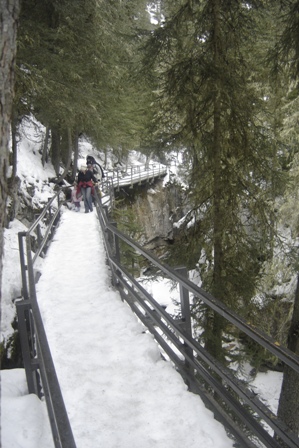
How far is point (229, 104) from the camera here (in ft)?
21.2

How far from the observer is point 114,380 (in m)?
3.78

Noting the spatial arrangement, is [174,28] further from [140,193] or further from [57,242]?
[140,193]

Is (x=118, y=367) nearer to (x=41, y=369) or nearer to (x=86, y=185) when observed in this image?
(x=41, y=369)

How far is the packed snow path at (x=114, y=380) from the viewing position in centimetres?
291

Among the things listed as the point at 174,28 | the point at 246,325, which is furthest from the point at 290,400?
the point at 174,28

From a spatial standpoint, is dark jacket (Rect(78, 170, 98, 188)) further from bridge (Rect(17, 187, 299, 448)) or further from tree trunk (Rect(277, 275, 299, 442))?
tree trunk (Rect(277, 275, 299, 442))

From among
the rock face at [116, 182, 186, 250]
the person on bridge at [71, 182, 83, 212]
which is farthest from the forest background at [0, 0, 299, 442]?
the rock face at [116, 182, 186, 250]

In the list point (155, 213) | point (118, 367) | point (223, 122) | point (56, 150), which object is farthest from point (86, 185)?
point (155, 213)

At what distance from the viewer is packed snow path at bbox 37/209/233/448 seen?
9.54ft

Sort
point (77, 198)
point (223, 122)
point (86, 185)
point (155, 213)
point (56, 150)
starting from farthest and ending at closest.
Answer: point (155, 213) < point (56, 150) < point (77, 198) < point (86, 185) < point (223, 122)

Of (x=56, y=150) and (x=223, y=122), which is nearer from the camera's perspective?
(x=223, y=122)

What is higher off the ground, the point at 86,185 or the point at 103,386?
the point at 86,185

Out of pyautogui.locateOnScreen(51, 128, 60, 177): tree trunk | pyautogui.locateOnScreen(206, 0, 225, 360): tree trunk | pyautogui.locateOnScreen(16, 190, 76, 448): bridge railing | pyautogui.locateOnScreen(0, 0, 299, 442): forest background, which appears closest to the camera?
pyautogui.locateOnScreen(16, 190, 76, 448): bridge railing

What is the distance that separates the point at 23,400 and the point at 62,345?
1.48m
